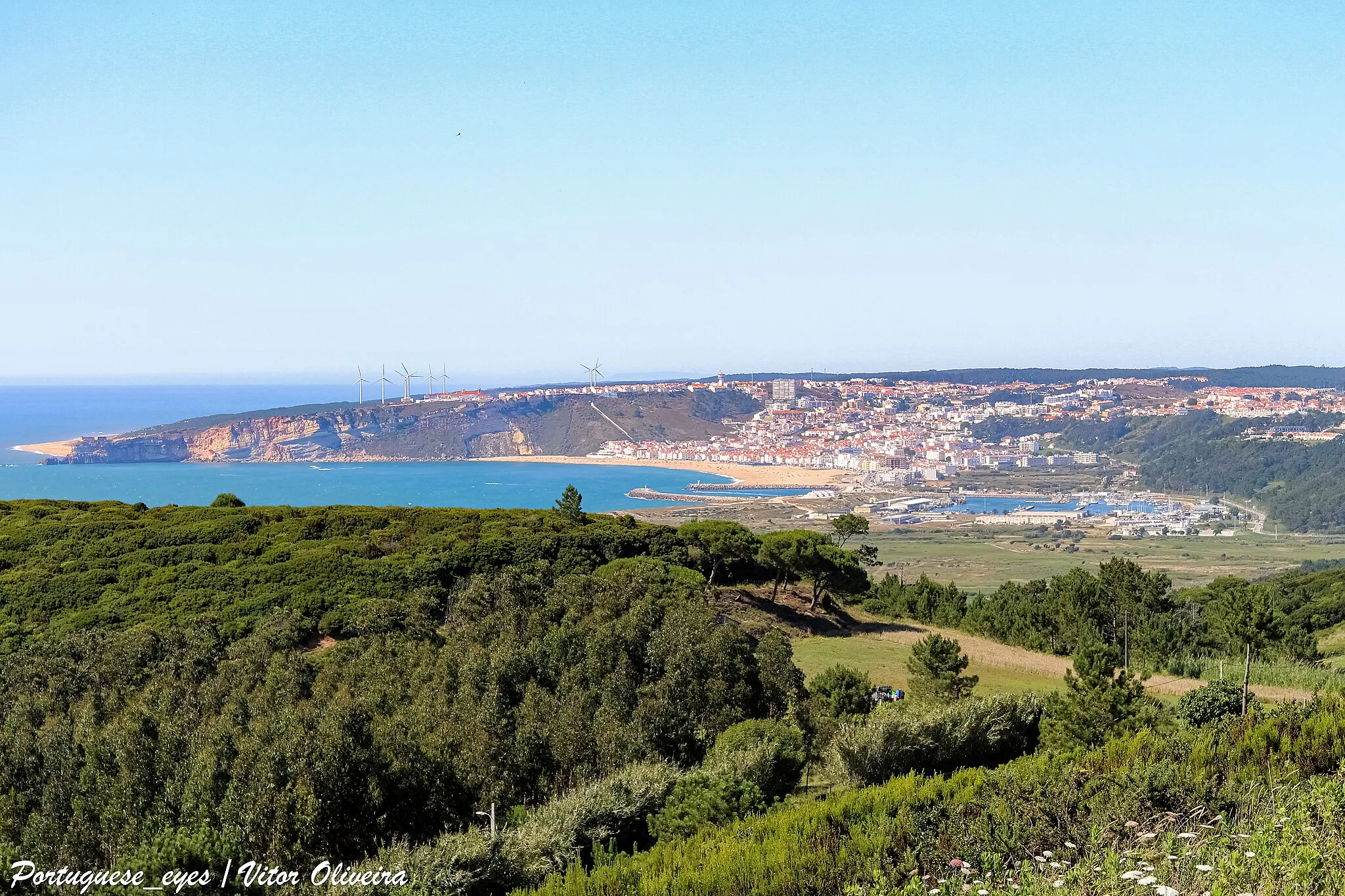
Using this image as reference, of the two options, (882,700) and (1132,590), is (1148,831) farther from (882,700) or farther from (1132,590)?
(1132,590)

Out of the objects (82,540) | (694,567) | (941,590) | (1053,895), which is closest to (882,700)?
(694,567)

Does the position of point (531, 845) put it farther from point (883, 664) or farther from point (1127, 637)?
point (1127, 637)

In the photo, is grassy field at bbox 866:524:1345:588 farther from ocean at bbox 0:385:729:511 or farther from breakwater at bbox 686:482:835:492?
ocean at bbox 0:385:729:511

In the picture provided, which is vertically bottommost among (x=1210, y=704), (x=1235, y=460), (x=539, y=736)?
(x=1235, y=460)

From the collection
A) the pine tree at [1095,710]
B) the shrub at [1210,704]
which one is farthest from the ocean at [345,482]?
the shrub at [1210,704]

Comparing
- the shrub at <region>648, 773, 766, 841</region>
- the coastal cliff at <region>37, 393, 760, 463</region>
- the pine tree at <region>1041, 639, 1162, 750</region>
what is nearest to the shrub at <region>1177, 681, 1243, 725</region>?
the pine tree at <region>1041, 639, 1162, 750</region>

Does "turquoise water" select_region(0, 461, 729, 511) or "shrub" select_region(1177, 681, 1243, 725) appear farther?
"turquoise water" select_region(0, 461, 729, 511)

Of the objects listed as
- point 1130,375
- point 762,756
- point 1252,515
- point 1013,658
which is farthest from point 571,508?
point 1130,375
